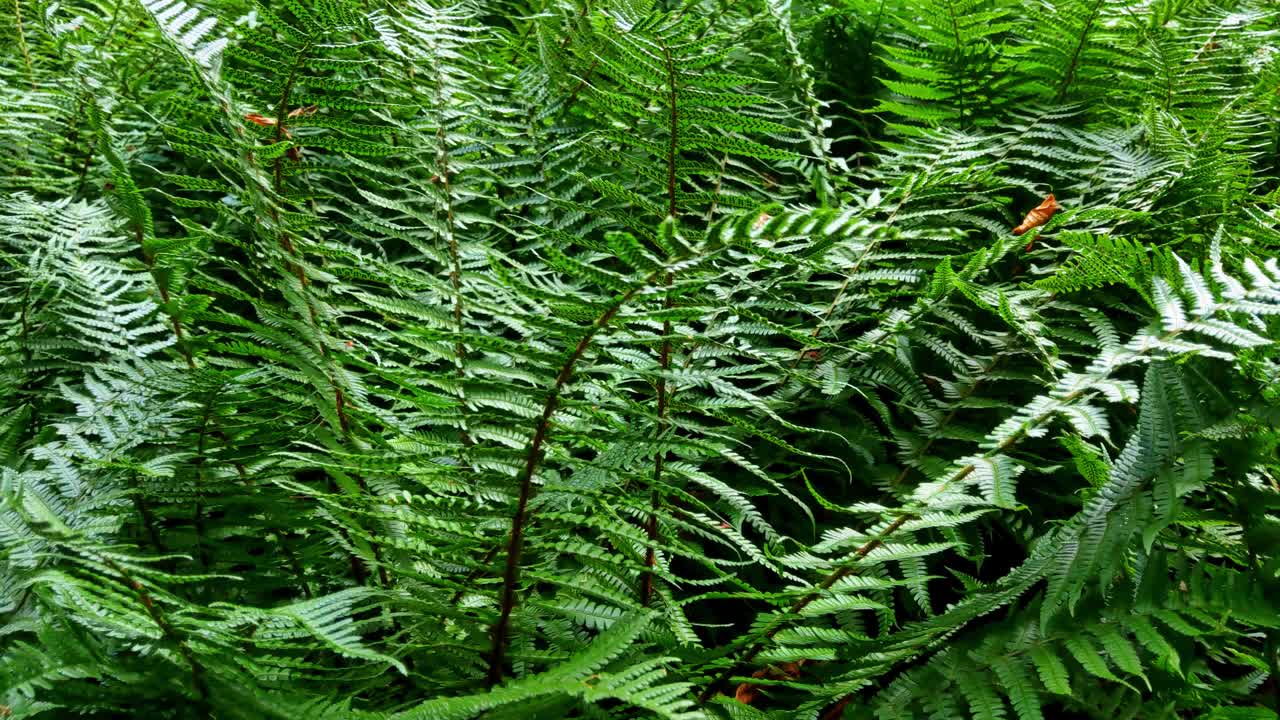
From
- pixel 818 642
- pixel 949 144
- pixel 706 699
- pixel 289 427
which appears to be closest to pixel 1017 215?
pixel 949 144

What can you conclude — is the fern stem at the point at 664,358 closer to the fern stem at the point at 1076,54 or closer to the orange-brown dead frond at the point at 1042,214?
the orange-brown dead frond at the point at 1042,214

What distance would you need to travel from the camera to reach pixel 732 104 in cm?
86

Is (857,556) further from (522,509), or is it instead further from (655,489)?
(522,509)

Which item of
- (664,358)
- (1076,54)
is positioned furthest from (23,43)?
(1076,54)

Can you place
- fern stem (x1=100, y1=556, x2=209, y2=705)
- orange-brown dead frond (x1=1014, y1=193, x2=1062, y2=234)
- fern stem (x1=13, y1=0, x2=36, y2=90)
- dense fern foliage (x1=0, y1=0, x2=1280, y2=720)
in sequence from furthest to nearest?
fern stem (x1=13, y1=0, x2=36, y2=90) → orange-brown dead frond (x1=1014, y1=193, x2=1062, y2=234) → dense fern foliage (x1=0, y1=0, x2=1280, y2=720) → fern stem (x1=100, y1=556, x2=209, y2=705)

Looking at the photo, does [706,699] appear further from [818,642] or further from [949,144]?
[949,144]

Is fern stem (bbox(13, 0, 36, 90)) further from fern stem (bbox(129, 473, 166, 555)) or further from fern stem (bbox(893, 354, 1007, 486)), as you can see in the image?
fern stem (bbox(893, 354, 1007, 486))

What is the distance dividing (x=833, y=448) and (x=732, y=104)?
52 cm

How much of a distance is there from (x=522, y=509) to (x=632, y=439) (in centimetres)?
12

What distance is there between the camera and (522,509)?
762 millimetres

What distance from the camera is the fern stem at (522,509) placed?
0.70 m

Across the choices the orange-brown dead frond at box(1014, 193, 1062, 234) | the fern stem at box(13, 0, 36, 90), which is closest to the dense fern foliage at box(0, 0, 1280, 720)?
the orange-brown dead frond at box(1014, 193, 1062, 234)

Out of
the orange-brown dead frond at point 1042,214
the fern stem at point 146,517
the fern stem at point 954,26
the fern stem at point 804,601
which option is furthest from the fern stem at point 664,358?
the fern stem at point 954,26

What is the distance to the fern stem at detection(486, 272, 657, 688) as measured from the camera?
0.70 metres
